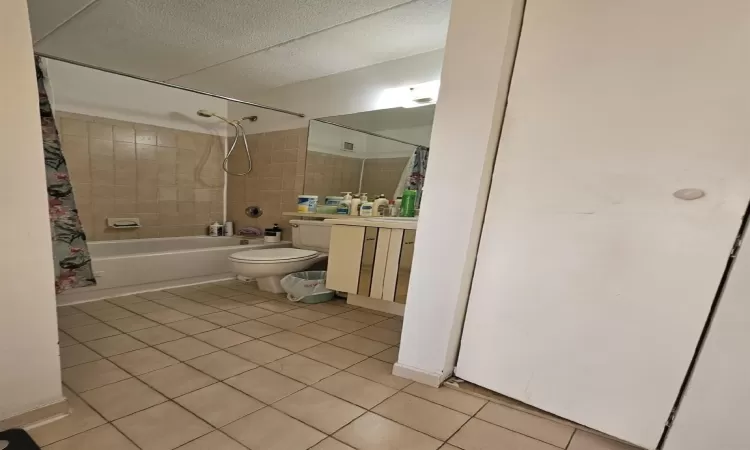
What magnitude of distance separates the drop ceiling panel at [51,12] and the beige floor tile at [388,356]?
101 inches

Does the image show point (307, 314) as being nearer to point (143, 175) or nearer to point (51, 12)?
point (143, 175)

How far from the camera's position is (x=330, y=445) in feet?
3.34

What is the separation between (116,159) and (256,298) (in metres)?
1.97

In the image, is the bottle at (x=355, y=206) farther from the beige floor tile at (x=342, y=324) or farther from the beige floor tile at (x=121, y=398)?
the beige floor tile at (x=121, y=398)

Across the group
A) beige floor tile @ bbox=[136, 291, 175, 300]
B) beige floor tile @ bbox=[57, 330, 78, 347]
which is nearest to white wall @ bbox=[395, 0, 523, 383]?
beige floor tile @ bbox=[57, 330, 78, 347]

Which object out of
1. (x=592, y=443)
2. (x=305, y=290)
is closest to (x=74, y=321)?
(x=305, y=290)

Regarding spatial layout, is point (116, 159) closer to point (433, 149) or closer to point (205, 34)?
point (205, 34)

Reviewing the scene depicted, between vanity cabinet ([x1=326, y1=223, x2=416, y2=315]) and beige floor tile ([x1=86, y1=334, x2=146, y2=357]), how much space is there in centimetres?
120

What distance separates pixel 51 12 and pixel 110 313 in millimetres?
1876

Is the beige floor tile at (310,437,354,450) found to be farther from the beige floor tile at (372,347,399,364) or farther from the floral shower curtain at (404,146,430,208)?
the floral shower curtain at (404,146,430,208)

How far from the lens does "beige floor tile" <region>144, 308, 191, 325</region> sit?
1.90m

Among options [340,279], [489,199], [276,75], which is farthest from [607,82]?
[276,75]

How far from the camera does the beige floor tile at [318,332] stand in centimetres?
183

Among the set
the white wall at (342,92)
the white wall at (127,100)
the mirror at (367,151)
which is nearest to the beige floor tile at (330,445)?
the mirror at (367,151)
